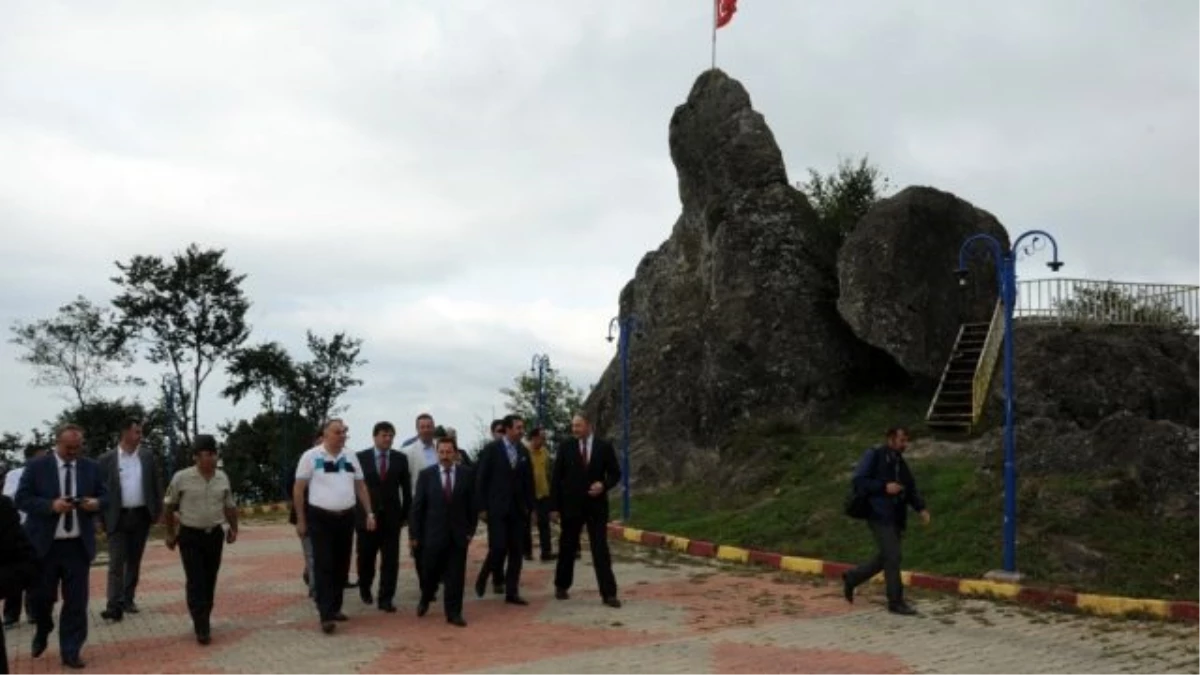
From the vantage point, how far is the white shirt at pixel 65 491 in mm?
9008

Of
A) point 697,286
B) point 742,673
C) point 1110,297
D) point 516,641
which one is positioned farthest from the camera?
point 697,286

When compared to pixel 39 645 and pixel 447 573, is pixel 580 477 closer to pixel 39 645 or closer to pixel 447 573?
pixel 447 573

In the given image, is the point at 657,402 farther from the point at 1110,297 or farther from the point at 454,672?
the point at 454,672

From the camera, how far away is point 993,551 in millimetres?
13164

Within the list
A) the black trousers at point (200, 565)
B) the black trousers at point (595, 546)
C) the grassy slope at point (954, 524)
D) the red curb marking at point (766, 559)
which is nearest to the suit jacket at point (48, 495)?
the black trousers at point (200, 565)

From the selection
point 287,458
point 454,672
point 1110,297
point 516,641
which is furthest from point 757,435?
point 287,458

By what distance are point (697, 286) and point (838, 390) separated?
20.2ft

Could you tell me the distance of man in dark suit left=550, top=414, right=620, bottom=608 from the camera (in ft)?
37.3

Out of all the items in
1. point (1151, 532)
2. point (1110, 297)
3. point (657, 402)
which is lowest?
point (1151, 532)

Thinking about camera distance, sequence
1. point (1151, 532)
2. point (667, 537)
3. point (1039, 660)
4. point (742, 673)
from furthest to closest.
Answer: point (667, 537)
point (1151, 532)
point (1039, 660)
point (742, 673)

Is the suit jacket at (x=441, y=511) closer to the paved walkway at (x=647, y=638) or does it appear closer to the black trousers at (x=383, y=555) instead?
the black trousers at (x=383, y=555)

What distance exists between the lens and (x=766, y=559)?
15008mm

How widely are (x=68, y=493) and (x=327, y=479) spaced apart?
2.09 m

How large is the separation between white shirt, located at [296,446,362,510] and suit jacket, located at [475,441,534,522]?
1553mm
